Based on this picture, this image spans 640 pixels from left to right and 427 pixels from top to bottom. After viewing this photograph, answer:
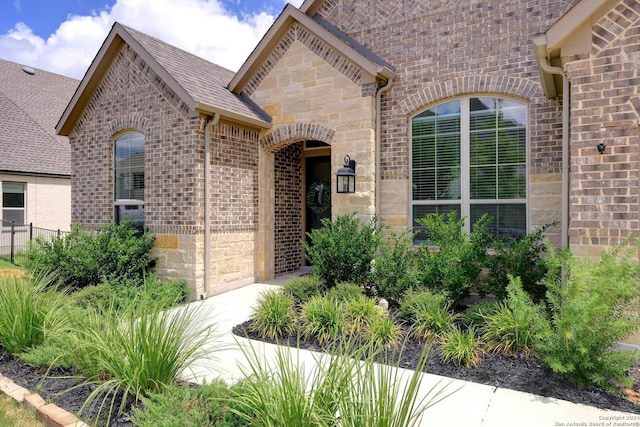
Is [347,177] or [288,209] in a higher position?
[347,177]

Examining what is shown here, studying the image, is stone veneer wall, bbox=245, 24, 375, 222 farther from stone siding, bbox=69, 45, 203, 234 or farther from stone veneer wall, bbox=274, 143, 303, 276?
stone siding, bbox=69, 45, 203, 234

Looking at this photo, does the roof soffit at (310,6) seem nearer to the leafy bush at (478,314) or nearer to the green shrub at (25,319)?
the leafy bush at (478,314)

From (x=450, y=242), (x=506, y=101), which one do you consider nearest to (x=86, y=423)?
(x=450, y=242)

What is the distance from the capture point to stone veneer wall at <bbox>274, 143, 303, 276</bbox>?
993cm

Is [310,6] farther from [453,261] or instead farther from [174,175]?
[453,261]

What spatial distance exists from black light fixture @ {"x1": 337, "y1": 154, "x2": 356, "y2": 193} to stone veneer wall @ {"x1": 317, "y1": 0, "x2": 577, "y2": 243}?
24.0 inches

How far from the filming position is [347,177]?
26.6 ft

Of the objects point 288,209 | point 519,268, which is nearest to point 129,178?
point 288,209

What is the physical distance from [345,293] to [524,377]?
2.66 metres

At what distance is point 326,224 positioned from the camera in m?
7.45

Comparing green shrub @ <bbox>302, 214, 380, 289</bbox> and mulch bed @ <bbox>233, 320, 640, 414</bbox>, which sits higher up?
green shrub @ <bbox>302, 214, 380, 289</bbox>

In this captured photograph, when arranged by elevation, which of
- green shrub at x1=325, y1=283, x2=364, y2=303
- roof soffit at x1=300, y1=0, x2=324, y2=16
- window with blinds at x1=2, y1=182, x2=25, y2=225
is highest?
roof soffit at x1=300, y1=0, x2=324, y2=16

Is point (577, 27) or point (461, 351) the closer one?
point (461, 351)

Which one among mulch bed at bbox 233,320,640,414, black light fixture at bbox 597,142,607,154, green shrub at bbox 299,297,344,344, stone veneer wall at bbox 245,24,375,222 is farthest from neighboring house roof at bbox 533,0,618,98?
green shrub at bbox 299,297,344,344
